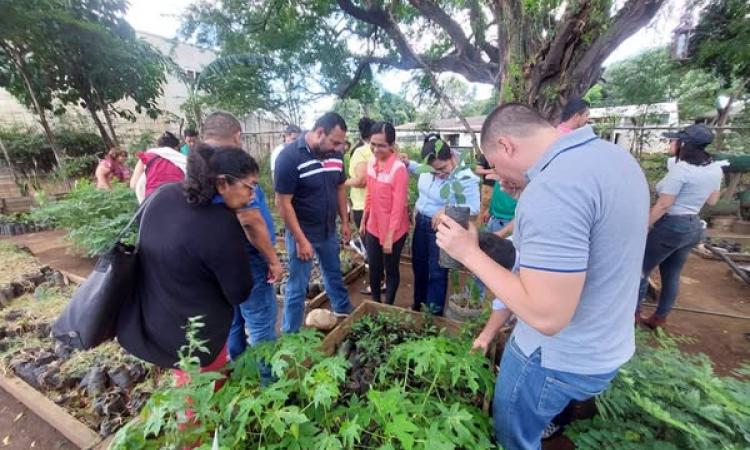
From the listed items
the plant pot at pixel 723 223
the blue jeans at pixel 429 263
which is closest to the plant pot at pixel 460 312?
the blue jeans at pixel 429 263

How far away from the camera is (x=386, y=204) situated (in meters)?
3.09

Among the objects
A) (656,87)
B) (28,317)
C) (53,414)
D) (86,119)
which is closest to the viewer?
(53,414)

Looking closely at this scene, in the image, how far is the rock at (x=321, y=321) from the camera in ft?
9.86

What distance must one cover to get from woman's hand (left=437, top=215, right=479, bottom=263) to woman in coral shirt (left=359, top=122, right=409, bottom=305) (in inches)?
71.2

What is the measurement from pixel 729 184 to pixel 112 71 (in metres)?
13.6

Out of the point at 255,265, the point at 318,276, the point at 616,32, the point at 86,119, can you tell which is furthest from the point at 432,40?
the point at 86,119

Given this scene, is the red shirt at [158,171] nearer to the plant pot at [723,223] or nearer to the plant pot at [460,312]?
the plant pot at [460,312]

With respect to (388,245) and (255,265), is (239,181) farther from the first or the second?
(388,245)

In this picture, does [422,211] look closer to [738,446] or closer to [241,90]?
[738,446]

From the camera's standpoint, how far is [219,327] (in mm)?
1716

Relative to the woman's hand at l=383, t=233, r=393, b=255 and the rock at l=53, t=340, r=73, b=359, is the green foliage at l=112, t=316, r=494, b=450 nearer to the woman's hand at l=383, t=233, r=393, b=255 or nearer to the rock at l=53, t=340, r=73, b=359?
the woman's hand at l=383, t=233, r=393, b=255

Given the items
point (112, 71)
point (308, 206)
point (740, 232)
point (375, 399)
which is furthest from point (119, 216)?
point (740, 232)

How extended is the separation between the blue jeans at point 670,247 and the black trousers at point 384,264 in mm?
2253

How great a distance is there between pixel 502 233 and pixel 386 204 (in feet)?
3.34
